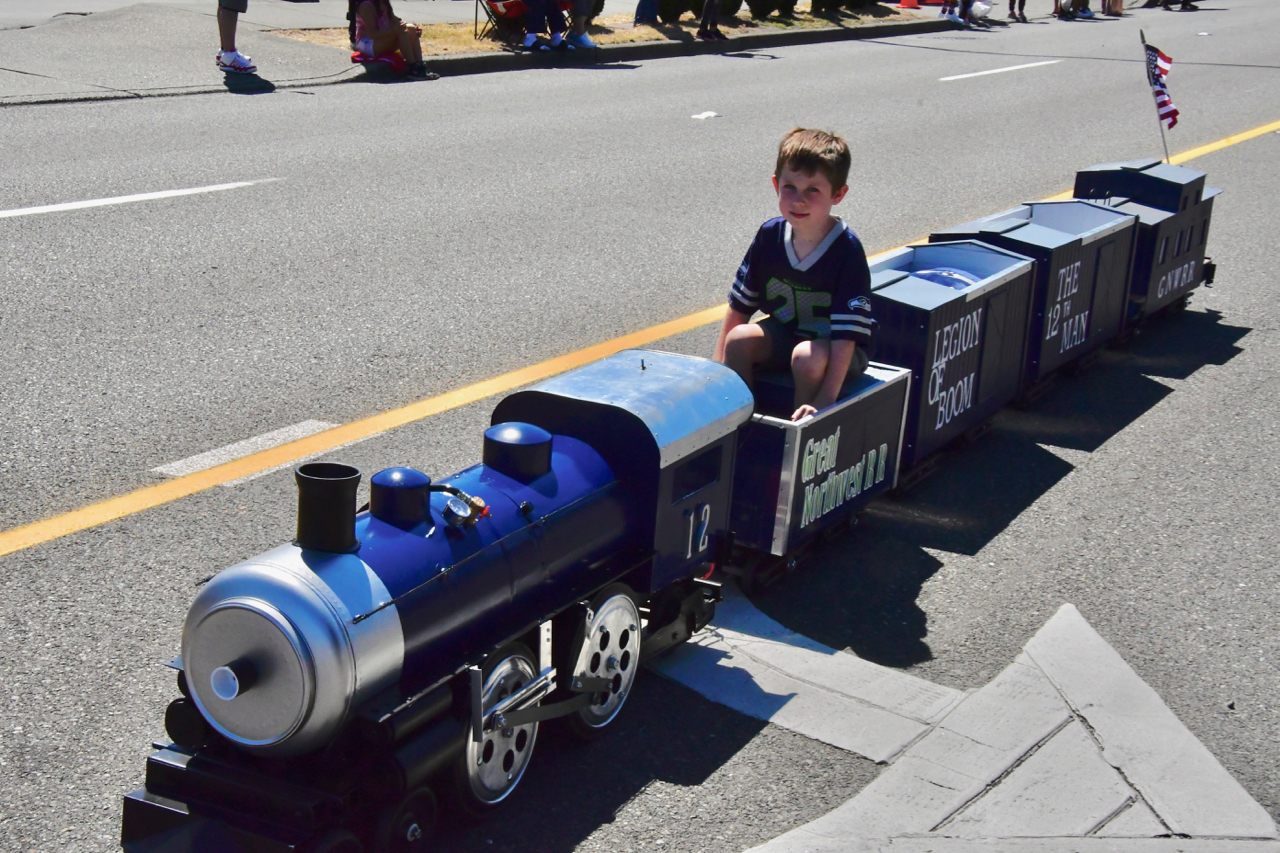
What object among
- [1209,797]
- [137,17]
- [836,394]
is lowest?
[1209,797]

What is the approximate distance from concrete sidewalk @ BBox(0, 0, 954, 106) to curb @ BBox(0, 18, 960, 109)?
2 cm

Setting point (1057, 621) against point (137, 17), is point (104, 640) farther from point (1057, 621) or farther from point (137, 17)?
point (137, 17)

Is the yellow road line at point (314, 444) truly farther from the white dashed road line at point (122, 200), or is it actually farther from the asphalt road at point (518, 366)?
the white dashed road line at point (122, 200)

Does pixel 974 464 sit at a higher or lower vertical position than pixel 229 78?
lower

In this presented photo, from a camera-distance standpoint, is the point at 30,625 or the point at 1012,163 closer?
the point at 30,625

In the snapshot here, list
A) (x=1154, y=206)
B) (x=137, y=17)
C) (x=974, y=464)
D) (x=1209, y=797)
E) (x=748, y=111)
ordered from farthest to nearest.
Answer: (x=137, y=17)
(x=748, y=111)
(x=1154, y=206)
(x=974, y=464)
(x=1209, y=797)

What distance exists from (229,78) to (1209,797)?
12.8 meters

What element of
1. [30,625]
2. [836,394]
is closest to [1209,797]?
[836,394]

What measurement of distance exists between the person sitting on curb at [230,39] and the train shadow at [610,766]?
1180cm

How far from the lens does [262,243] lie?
8492mm

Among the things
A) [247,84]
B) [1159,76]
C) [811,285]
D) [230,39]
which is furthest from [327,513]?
[230,39]

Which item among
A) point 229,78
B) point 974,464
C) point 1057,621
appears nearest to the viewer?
point 1057,621

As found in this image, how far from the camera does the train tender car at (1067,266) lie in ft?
21.5

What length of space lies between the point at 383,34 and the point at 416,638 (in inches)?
531
